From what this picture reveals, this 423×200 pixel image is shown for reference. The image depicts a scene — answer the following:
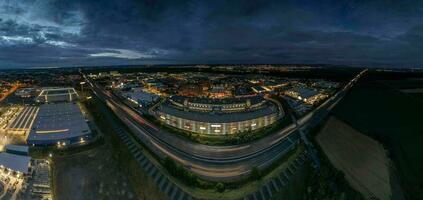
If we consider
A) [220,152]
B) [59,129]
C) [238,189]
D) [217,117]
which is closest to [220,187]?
[238,189]

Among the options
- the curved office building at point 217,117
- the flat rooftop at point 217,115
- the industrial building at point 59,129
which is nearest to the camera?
the industrial building at point 59,129

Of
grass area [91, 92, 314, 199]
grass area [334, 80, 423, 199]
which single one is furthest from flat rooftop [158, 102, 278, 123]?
grass area [334, 80, 423, 199]

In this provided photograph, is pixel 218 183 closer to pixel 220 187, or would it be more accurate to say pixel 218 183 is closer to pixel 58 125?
pixel 220 187

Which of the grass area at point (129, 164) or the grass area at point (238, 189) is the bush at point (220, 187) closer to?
the grass area at point (238, 189)

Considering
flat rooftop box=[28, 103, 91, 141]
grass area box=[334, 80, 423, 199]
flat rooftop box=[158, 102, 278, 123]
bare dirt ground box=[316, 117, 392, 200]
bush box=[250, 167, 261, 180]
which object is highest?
grass area box=[334, 80, 423, 199]

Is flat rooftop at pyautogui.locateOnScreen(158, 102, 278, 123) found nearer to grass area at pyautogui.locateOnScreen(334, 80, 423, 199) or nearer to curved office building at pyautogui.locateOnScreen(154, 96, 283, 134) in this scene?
curved office building at pyautogui.locateOnScreen(154, 96, 283, 134)

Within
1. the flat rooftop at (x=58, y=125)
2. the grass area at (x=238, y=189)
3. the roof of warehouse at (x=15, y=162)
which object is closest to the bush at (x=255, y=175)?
the grass area at (x=238, y=189)
